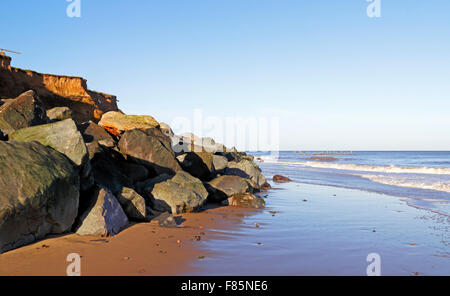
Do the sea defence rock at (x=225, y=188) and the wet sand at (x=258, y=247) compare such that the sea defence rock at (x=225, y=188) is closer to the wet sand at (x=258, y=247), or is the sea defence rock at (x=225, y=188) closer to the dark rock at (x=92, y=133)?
the wet sand at (x=258, y=247)

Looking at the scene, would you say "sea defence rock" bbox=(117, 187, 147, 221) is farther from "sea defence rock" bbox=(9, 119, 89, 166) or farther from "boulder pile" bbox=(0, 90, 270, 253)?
"sea defence rock" bbox=(9, 119, 89, 166)

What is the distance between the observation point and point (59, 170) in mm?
5055

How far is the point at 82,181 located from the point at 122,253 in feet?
5.82

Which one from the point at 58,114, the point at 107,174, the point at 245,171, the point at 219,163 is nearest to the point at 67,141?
the point at 107,174

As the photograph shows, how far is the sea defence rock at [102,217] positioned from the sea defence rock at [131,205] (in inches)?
18.6

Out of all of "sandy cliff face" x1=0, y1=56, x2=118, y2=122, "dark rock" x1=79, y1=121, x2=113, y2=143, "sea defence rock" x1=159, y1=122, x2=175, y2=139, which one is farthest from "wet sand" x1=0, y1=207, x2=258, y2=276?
"sandy cliff face" x1=0, y1=56, x2=118, y2=122

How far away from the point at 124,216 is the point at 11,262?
2.25 m

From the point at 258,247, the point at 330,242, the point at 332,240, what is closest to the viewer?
the point at 258,247

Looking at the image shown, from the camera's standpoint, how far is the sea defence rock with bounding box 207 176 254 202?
965 centimetres

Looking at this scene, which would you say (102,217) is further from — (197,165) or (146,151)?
(197,165)

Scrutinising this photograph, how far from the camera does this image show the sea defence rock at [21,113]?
7.34 m

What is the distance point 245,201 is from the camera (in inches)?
368

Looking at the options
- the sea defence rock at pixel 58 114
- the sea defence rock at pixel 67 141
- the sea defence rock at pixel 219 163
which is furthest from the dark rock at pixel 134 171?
the sea defence rock at pixel 219 163
